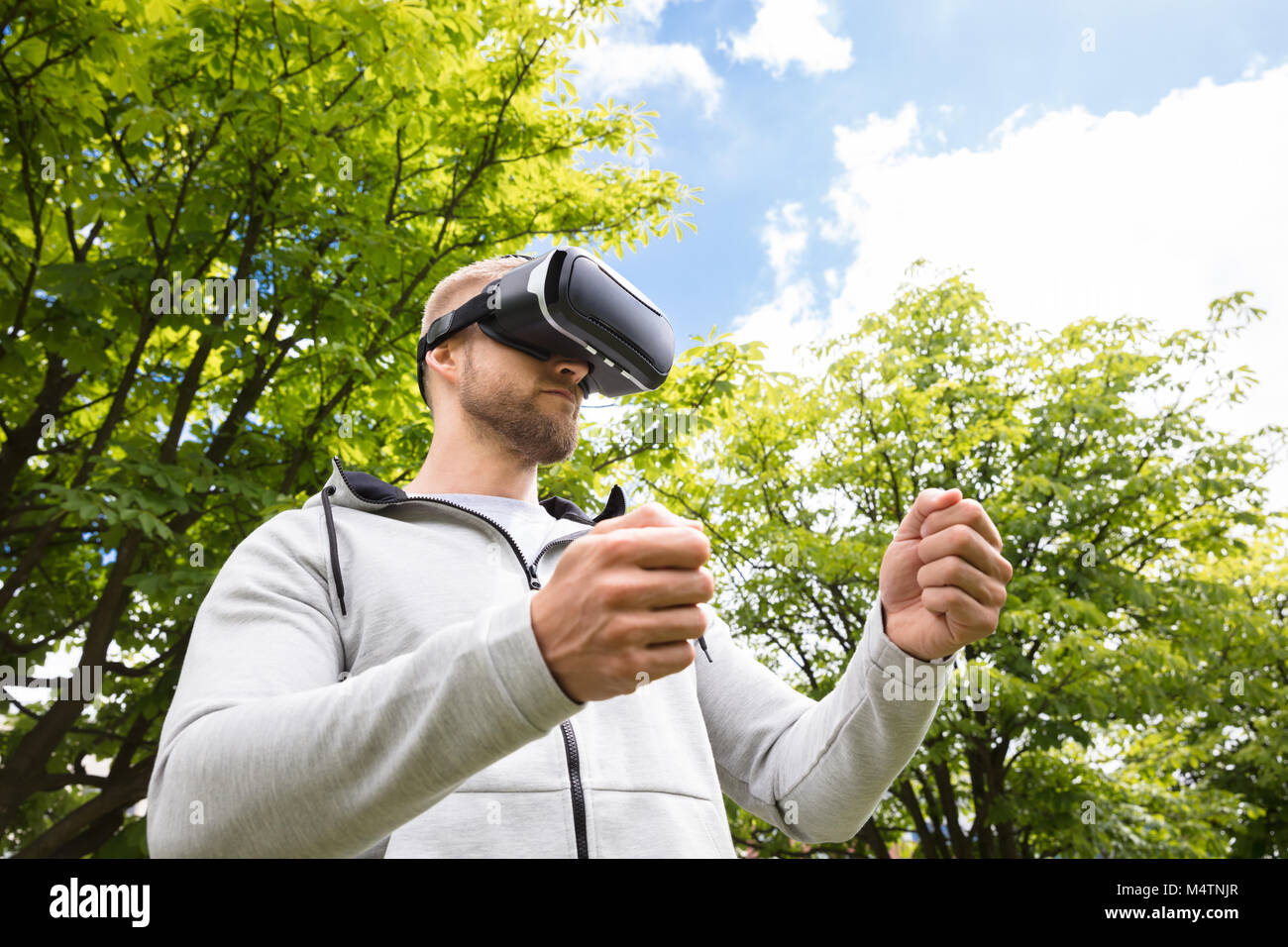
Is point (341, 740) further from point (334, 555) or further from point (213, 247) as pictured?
point (213, 247)

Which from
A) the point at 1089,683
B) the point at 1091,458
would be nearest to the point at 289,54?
the point at 1089,683

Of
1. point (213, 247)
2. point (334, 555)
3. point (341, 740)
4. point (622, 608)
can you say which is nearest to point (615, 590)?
point (622, 608)

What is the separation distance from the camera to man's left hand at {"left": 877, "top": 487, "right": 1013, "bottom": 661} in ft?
4.77

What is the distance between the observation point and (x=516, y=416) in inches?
86.6

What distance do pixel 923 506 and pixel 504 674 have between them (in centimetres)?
88

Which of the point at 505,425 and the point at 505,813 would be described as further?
the point at 505,425

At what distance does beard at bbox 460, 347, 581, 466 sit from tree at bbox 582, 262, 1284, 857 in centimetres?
650

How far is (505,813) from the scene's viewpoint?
5.08 feet

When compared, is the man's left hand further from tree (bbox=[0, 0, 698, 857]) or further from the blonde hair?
tree (bbox=[0, 0, 698, 857])

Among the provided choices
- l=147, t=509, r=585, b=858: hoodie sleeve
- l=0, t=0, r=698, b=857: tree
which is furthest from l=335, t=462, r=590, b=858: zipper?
l=0, t=0, r=698, b=857: tree

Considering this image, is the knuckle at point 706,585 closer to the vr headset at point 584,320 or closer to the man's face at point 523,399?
the vr headset at point 584,320
